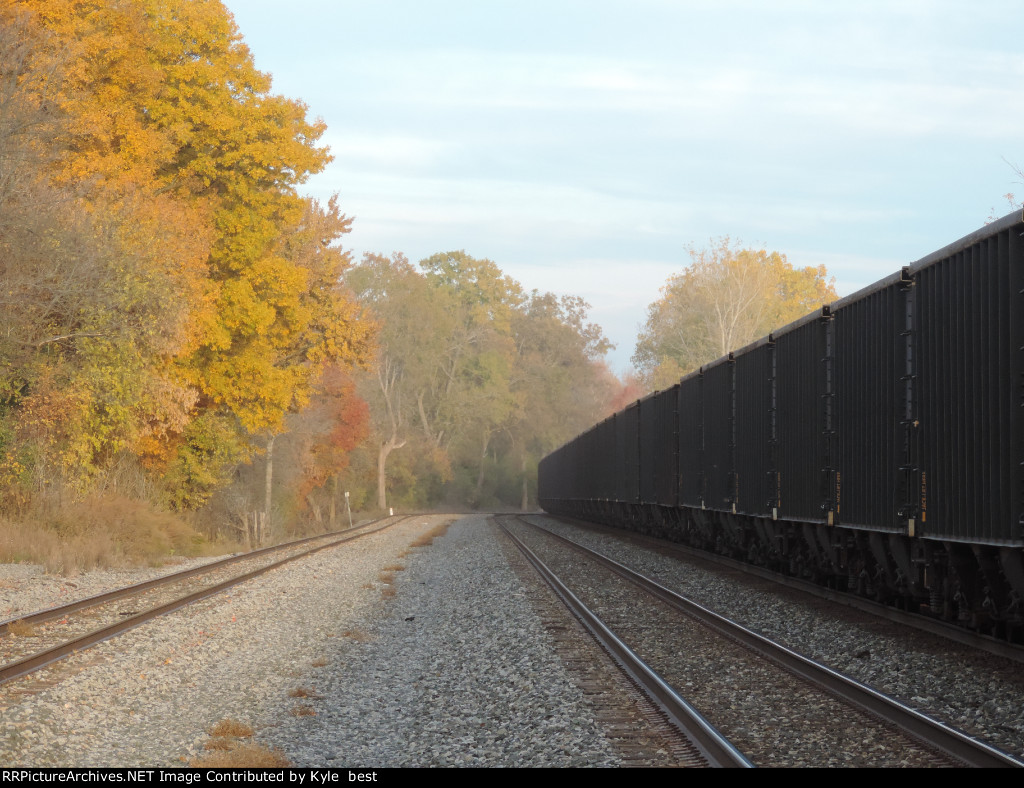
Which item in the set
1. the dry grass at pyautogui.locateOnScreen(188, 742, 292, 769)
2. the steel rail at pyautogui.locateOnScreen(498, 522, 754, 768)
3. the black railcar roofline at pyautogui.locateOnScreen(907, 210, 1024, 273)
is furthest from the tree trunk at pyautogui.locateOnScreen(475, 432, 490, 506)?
the dry grass at pyautogui.locateOnScreen(188, 742, 292, 769)

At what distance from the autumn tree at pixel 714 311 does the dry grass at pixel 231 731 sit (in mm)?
50150

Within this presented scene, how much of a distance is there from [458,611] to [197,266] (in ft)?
44.0

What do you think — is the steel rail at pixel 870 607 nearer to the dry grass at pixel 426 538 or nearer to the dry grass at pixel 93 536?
the dry grass at pixel 426 538

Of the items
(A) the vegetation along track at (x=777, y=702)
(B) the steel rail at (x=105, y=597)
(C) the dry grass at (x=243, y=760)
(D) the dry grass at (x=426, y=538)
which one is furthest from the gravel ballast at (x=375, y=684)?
(D) the dry grass at (x=426, y=538)

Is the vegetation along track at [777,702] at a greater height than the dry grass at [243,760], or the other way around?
the vegetation along track at [777,702]

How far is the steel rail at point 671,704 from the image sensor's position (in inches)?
242

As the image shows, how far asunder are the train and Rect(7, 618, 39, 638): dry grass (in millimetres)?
8946

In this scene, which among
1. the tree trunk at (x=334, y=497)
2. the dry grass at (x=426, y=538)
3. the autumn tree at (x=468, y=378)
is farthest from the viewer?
the autumn tree at (x=468, y=378)

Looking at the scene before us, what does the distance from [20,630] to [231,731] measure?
5.04m

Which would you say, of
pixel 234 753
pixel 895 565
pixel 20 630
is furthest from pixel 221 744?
pixel 895 565

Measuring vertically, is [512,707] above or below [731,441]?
below

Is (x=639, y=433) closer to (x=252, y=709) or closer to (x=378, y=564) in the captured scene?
(x=378, y=564)

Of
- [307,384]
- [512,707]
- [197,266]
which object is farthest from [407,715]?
[307,384]

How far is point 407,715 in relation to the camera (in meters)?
7.84
